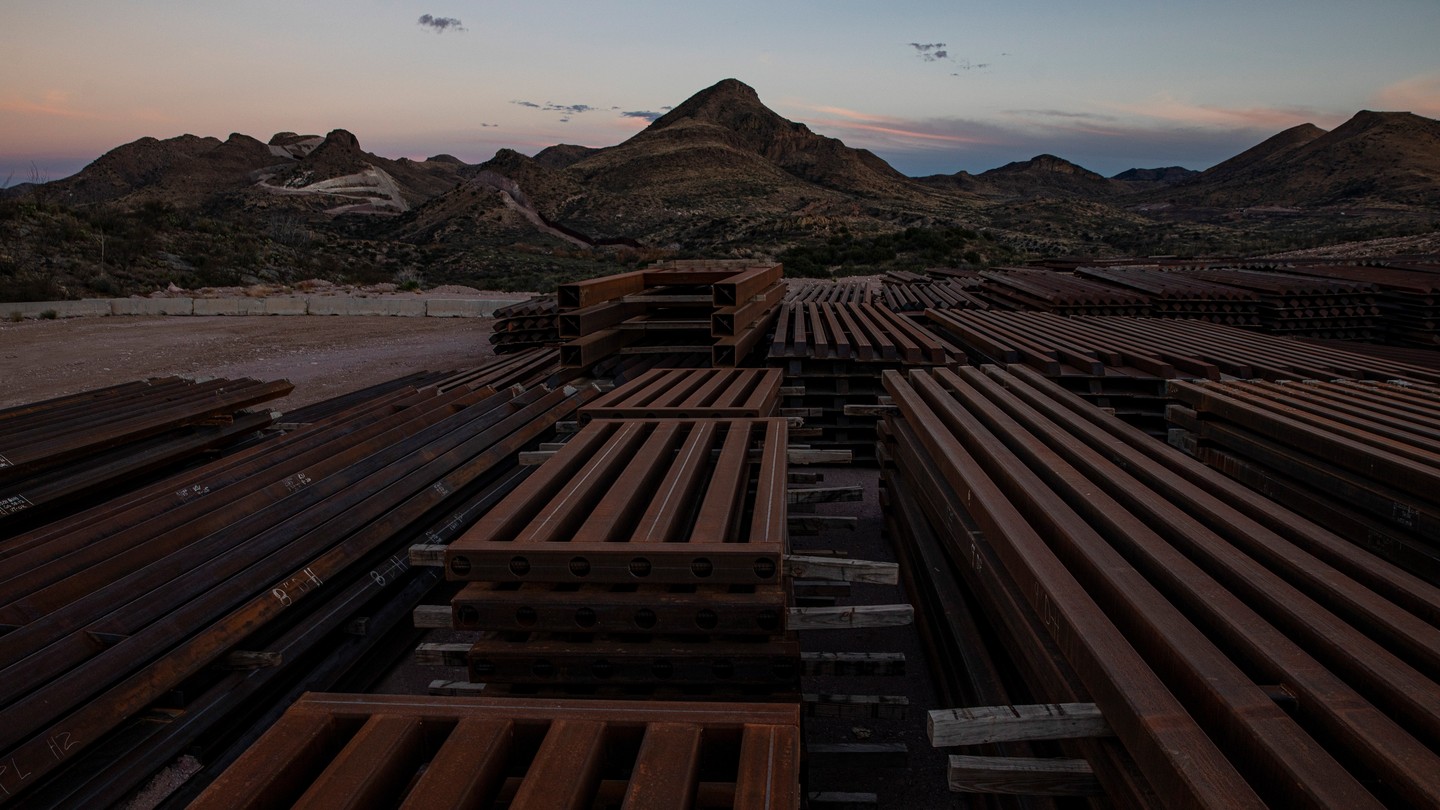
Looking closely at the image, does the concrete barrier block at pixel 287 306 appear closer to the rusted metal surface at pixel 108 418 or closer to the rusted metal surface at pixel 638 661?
the rusted metal surface at pixel 108 418

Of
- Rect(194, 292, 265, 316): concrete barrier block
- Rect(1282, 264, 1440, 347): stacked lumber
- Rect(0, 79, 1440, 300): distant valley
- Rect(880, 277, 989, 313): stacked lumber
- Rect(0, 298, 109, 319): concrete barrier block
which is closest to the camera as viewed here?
Rect(1282, 264, 1440, 347): stacked lumber

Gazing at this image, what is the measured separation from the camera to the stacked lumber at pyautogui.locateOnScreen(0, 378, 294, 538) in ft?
Result: 15.1

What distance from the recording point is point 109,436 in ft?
17.3

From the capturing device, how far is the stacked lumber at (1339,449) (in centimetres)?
295

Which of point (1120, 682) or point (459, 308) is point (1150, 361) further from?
point (459, 308)

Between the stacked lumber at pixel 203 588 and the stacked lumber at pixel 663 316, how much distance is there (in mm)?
Answer: 2672

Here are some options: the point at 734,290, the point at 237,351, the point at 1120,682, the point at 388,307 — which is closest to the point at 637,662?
the point at 1120,682

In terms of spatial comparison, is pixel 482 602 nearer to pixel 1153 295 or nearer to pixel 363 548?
pixel 363 548

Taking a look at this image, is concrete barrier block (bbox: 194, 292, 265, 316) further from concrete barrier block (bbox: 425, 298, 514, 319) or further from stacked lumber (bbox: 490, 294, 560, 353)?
stacked lumber (bbox: 490, 294, 560, 353)

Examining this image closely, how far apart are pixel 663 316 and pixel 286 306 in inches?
636

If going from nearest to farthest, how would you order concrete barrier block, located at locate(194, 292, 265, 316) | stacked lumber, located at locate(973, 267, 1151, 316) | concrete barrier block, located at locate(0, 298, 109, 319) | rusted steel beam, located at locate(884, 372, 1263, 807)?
1. rusted steel beam, located at locate(884, 372, 1263, 807)
2. stacked lumber, located at locate(973, 267, 1151, 316)
3. concrete barrier block, located at locate(0, 298, 109, 319)
4. concrete barrier block, located at locate(194, 292, 265, 316)

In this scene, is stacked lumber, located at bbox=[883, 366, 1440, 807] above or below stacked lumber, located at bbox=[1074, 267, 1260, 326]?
below

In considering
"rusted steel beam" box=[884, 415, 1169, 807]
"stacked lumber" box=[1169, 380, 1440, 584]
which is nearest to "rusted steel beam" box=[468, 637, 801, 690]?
"rusted steel beam" box=[884, 415, 1169, 807]

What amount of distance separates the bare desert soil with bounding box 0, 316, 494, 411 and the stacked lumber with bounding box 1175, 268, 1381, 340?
13541 millimetres
